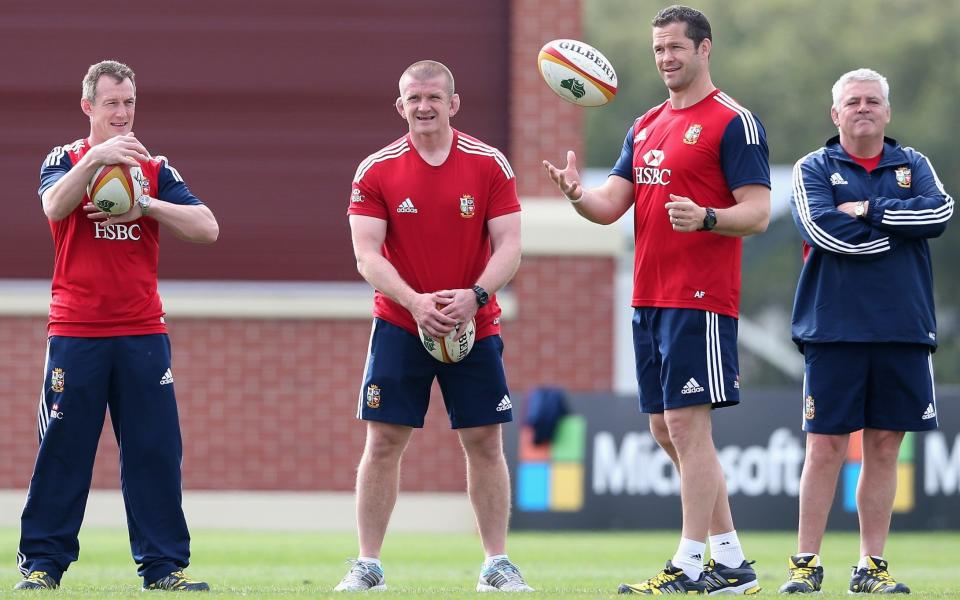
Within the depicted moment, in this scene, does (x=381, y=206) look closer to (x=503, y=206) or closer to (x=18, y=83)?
(x=503, y=206)

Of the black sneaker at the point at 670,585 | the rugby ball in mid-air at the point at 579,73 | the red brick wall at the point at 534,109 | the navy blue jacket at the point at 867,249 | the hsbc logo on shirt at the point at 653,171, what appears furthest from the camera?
the red brick wall at the point at 534,109

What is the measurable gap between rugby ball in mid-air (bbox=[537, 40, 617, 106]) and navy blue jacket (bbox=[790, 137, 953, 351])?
107 centimetres

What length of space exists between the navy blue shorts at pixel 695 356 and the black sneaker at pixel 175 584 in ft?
7.52

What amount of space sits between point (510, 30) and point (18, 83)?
202 inches

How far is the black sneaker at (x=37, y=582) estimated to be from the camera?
7.19m

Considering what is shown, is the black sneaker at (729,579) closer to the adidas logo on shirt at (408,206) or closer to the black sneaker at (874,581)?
the black sneaker at (874,581)

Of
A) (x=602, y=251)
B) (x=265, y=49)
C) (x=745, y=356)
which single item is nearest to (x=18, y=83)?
(x=265, y=49)

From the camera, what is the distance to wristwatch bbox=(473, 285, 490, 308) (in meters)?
7.34

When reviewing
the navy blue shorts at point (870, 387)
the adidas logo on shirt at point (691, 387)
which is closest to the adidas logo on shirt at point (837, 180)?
the navy blue shorts at point (870, 387)

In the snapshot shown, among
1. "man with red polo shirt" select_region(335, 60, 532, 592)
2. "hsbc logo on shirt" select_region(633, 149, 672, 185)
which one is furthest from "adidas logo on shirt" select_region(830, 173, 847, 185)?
"man with red polo shirt" select_region(335, 60, 532, 592)

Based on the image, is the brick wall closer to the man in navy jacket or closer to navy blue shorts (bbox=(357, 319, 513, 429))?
the man in navy jacket

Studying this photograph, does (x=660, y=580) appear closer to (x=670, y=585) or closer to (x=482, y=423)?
(x=670, y=585)

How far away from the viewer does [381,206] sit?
7.54 m

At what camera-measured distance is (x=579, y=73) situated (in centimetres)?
787
